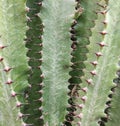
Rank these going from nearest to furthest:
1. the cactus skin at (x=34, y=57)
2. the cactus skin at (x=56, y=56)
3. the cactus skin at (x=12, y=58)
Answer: the cactus skin at (x=12, y=58)
the cactus skin at (x=56, y=56)
the cactus skin at (x=34, y=57)

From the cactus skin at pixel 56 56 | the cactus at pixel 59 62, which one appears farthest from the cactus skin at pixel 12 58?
the cactus skin at pixel 56 56

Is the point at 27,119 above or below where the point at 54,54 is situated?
below

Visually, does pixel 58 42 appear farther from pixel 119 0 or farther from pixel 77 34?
pixel 119 0

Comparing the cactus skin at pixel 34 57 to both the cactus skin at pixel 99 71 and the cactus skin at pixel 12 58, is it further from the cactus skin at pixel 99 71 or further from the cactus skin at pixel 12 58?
the cactus skin at pixel 99 71

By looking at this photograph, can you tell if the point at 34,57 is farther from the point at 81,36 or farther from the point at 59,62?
the point at 81,36

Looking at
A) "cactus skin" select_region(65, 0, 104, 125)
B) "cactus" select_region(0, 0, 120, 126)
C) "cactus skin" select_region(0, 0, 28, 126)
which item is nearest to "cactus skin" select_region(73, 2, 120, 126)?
"cactus" select_region(0, 0, 120, 126)

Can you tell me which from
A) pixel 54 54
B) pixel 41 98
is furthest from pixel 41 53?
pixel 41 98

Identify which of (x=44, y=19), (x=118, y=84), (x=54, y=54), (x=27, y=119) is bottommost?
(x=27, y=119)
